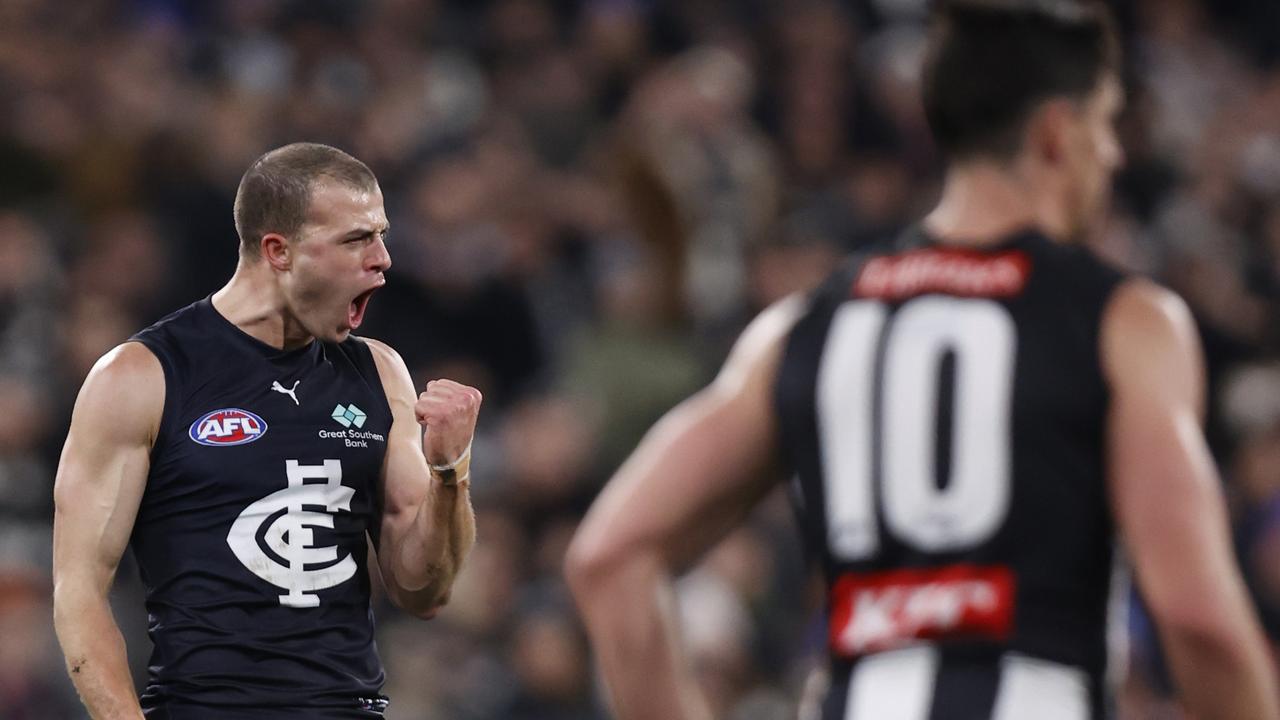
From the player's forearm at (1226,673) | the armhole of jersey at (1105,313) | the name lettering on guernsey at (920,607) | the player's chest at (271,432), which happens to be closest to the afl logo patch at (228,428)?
the player's chest at (271,432)

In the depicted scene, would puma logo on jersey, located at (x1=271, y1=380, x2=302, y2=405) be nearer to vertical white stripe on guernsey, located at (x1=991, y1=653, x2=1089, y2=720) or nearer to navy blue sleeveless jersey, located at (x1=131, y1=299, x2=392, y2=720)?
navy blue sleeveless jersey, located at (x1=131, y1=299, x2=392, y2=720)

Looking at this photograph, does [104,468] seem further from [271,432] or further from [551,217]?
[551,217]

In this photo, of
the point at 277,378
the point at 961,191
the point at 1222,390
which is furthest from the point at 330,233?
the point at 1222,390

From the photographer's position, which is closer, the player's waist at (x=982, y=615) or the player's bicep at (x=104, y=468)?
the player's waist at (x=982, y=615)

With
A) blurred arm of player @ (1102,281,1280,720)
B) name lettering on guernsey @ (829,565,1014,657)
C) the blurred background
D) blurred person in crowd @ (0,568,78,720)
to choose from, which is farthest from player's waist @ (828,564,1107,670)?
blurred person in crowd @ (0,568,78,720)

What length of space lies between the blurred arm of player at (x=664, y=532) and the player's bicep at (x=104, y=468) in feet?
4.63

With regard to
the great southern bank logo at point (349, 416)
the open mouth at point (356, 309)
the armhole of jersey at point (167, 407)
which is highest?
the open mouth at point (356, 309)

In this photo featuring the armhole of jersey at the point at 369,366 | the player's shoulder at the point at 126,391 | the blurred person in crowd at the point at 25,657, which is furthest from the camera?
the blurred person in crowd at the point at 25,657

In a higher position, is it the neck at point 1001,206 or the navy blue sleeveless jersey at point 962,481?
the neck at point 1001,206

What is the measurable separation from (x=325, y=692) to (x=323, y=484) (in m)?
0.47

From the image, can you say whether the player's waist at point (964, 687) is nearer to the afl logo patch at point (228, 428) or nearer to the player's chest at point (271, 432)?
the player's chest at point (271, 432)

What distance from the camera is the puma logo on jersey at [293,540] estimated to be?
14.7ft

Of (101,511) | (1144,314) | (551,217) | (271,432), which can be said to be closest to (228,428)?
(271,432)

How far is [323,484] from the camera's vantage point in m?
4.55
